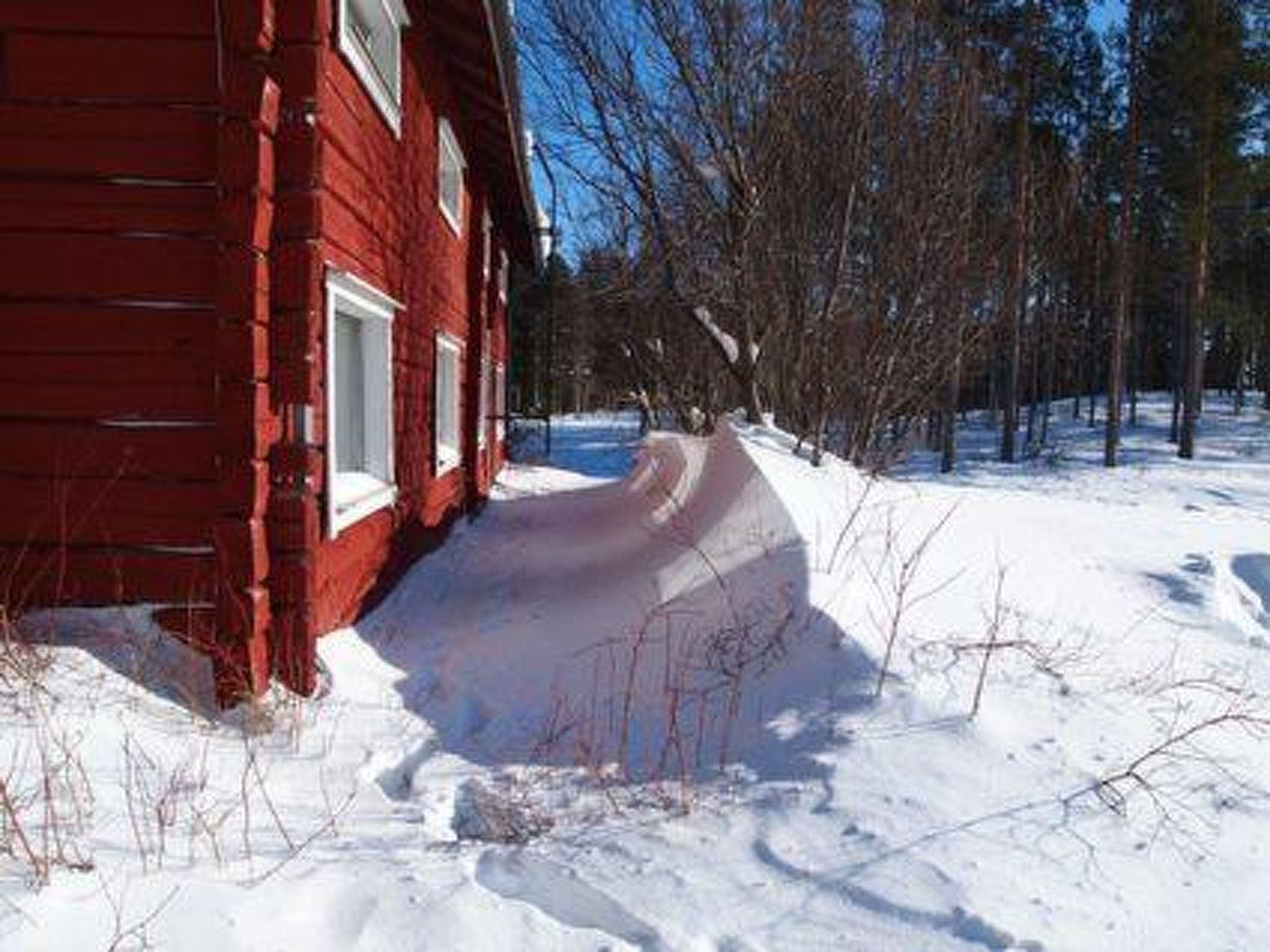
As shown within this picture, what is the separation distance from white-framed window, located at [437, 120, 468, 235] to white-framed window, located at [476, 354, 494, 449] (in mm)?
2022

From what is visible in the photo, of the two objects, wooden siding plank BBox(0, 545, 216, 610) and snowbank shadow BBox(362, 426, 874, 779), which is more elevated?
wooden siding plank BBox(0, 545, 216, 610)

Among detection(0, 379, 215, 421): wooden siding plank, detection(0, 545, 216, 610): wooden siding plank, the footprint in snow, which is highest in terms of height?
detection(0, 379, 215, 421): wooden siding plank

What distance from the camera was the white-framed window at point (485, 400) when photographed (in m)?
12.1

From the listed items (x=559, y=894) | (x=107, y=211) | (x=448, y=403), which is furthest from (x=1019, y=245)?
(x=559, y=894)

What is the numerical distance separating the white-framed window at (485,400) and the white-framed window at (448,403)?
843 millimetres

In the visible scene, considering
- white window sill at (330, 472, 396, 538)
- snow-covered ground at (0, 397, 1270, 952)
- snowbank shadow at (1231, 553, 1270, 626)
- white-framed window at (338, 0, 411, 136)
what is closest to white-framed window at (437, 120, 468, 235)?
white-framed window at (338, 0, 411, 136)

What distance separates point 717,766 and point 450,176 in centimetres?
756

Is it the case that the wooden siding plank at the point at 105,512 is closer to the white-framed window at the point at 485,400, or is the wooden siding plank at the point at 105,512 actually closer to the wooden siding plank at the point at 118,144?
the wooden siding plank at the point at 118,144

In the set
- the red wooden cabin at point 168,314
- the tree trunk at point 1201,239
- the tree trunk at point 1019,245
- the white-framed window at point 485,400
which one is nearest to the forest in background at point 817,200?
the tree trunk at point 1019,245

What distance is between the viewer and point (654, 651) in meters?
4.95

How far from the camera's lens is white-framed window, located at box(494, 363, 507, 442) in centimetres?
1585

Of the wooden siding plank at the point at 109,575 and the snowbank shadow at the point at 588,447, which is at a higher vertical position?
the wooden siding plank at the point at 109,575

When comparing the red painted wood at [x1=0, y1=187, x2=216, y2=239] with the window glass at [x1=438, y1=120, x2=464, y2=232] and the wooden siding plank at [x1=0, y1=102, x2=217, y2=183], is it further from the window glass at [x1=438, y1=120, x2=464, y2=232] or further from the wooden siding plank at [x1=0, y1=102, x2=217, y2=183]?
the window glass at [x1=438, y1=120, x2=464, y2=232]

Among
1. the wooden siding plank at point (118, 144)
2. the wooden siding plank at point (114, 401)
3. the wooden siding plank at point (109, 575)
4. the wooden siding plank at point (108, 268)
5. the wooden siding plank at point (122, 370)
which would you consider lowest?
the wooden siding plank at point (109, 575)
